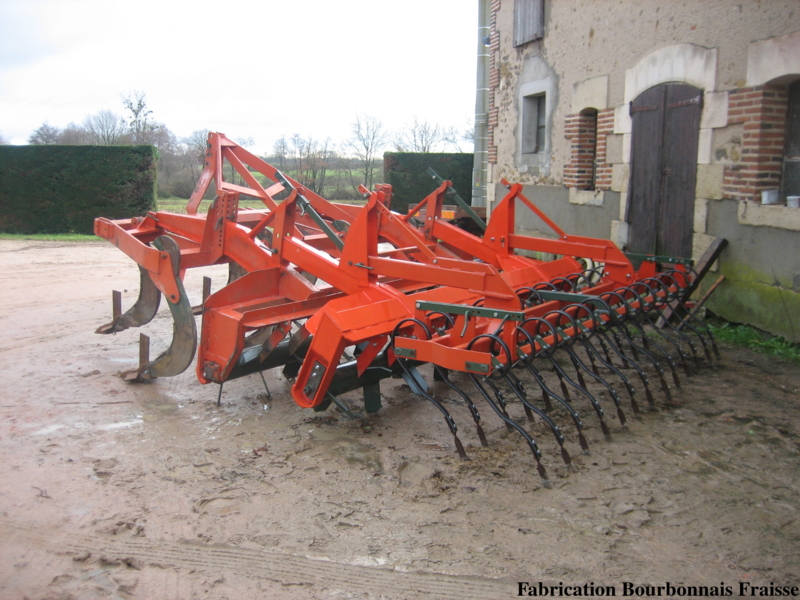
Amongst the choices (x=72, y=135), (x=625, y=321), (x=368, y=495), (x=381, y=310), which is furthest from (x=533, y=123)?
(x=72, y=135)

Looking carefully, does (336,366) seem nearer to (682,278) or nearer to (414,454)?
(414,454)

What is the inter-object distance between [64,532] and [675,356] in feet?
15.8

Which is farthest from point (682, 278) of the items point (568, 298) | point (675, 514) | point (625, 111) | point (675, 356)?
point (675, 514)

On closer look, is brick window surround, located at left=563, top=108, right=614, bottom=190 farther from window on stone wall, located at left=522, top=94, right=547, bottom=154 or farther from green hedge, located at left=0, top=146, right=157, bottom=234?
green hedge, located at left=0, top=146, right=157, bottom=234

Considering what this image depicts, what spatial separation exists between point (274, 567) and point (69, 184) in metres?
14.0

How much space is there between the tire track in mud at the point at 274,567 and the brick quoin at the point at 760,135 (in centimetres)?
482

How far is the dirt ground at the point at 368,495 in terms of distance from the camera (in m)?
2.71

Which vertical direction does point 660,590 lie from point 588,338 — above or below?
below

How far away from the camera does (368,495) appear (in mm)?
3387

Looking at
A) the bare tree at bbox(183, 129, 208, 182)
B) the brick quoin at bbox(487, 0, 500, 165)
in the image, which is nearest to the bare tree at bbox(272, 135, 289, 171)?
the bare tree at bbox(183, 129, 208, 182)

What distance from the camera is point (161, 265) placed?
15.8 feet

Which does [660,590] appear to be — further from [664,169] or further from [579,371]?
[664,169]

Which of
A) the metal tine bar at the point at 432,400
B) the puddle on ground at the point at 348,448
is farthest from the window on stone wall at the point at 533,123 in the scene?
the puddle on ground at the point at 348,448

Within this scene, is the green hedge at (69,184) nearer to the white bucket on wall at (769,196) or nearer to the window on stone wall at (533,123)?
the window on stone wall at (533,123)
